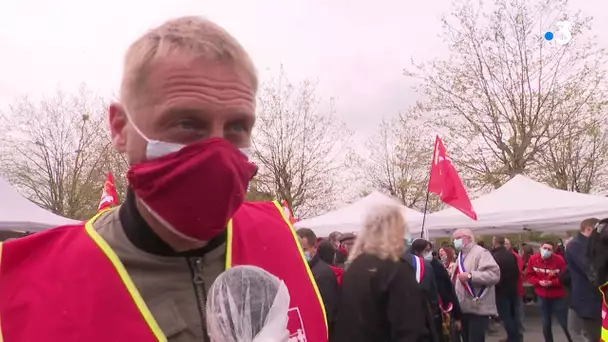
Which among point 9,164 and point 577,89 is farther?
point 9,164

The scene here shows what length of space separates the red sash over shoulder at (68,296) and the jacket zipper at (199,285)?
0.35 feet

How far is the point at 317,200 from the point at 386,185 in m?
7.18

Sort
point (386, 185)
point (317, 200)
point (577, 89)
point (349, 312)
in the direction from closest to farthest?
1. point (349, 312)
2. point (577, 89)
3. point (317, 200)
4. point (386, 185)

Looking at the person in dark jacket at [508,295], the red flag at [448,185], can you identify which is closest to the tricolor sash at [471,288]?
the person in dark jacket at [508,295]

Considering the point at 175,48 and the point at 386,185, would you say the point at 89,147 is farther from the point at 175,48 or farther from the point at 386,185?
the point at 175,48

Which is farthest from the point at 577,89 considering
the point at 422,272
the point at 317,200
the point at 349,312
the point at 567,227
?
the point at 349,312

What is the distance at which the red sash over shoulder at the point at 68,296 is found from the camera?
4.02 ft

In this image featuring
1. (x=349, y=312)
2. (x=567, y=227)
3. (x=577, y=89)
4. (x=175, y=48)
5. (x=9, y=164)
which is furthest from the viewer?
(x=9, y=164)

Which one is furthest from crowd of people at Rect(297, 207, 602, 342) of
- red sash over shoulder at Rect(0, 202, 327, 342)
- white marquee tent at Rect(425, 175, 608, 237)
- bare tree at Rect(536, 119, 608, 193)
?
bare tree at Rect(536, 119, 608, 193)

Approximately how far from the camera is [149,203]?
1.32 m

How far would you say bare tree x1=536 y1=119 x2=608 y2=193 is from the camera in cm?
2506

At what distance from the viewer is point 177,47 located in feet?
4.27

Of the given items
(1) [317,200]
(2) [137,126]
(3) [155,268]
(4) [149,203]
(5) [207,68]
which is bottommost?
(1) [317,200]

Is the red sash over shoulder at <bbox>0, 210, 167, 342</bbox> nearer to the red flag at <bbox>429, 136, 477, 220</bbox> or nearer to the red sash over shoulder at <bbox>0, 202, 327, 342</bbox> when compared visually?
the red sash over shoulder at <bbox>0, 202, 327, 342</bbox>
